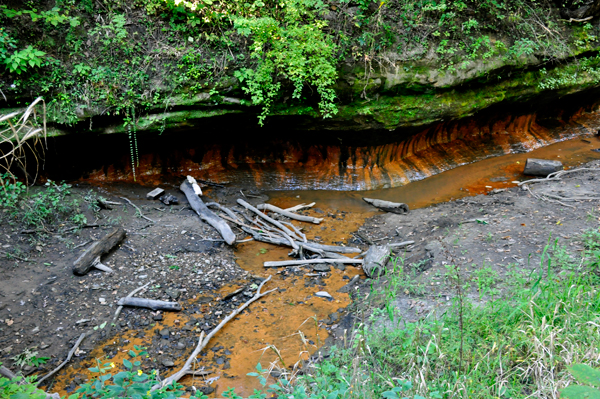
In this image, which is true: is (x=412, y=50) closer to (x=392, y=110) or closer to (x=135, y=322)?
(x=392, y=110)

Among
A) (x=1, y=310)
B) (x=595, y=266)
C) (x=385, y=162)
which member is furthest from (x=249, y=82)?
(x=595, y=266)

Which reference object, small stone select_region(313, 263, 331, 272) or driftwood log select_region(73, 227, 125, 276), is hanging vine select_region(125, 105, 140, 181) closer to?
driftwood log select_region(73, 227, 125, 276)

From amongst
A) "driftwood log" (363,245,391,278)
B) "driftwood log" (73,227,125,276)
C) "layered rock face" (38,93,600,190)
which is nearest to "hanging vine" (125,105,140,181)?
"layered rock face" (38,93,600,190)

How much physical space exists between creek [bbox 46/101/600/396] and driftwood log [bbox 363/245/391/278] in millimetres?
250

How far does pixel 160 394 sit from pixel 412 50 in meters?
7.80

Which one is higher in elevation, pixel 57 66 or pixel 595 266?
pixel 57 66

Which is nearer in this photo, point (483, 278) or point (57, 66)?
point (483, 278)

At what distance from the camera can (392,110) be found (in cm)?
814

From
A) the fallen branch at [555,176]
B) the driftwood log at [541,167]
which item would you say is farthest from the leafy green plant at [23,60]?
the driftwood log at [541,167]

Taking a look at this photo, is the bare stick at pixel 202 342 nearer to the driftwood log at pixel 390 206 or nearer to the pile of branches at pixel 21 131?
the pile of branches at pixel 21 131

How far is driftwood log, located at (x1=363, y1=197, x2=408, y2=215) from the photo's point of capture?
7.69m

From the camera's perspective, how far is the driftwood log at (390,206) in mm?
7691

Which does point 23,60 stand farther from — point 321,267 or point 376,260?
point 376,260

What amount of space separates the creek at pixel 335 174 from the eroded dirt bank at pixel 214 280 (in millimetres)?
37
